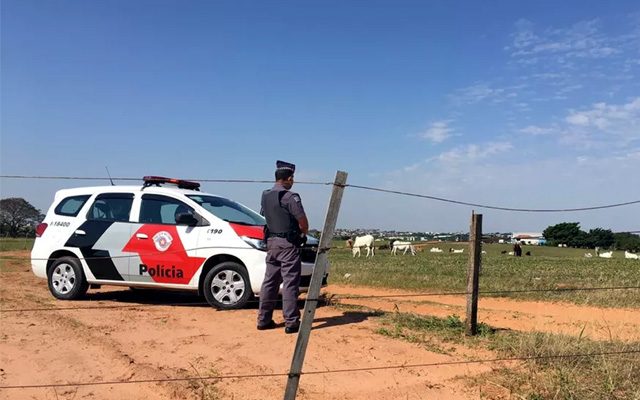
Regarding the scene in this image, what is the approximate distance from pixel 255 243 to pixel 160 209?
5.95ft

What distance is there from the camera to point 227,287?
319 inches

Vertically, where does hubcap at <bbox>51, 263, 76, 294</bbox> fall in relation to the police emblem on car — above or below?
below

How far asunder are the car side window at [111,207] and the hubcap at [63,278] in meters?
0.90

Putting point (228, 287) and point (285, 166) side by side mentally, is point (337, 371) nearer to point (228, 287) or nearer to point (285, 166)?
point (285, 166)

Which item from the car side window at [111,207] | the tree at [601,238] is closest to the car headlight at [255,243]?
the car side window at [111,207]

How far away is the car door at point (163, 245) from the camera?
27.3 ft

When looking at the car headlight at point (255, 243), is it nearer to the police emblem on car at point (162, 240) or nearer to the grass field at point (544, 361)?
the police emblem on car at point (162, 240)

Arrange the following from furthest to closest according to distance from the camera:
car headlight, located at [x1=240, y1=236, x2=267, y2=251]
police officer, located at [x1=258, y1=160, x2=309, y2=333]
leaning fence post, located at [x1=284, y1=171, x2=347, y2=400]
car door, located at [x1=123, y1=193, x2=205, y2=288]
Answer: car door, located at [x1=123, y1=193, x2=205, y2=288]
car headlight, located at [x1=240, y1=236, x2=267, y2=251]
police officer, located at [x1=258, y1=160, x2=309, y2=333]
leaning fence post, located at [x1=284, y1=171, x2=347, y2=400]

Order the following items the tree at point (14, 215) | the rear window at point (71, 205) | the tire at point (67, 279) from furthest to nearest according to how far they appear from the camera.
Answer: the tree at point (14, 215), the rear window at point (71, 205), the tire at point (67, 279)

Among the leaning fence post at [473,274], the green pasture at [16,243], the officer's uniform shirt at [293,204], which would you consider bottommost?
the green pasture at [16,243]

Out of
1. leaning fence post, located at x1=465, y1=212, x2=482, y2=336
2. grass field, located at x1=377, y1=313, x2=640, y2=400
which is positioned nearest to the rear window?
grass field, located at x1=377, y1=313, x2=640, y2=400

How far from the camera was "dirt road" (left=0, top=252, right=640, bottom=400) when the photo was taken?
507cm

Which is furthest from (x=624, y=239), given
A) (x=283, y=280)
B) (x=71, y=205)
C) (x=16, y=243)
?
(x=16, y=243)

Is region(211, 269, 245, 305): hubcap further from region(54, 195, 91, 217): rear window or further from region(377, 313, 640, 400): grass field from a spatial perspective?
region(54, 195, 91, 217): rear window
